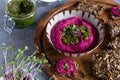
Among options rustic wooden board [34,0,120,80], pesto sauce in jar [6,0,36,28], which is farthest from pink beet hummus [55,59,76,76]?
pesto sauce in jar [6,0,36,28]

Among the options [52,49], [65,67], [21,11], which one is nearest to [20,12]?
[21,11]

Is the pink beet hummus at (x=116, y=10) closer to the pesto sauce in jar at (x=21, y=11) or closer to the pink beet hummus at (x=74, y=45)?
the pink beet hummus at (x=74, y=45)

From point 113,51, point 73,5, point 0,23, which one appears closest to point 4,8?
point 0,23

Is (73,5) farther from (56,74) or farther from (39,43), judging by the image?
(56,74)

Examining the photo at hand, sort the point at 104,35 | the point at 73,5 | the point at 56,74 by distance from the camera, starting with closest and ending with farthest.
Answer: the point at 56,74
the point at 104,35
the point at 73,5

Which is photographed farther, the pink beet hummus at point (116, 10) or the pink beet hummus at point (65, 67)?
the pink beet hummus at point (116, 10)

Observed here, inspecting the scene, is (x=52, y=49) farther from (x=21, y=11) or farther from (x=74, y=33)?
(x=21, y=11)

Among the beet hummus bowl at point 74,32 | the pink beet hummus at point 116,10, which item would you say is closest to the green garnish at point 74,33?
the beet hummus bowl at point 74,32

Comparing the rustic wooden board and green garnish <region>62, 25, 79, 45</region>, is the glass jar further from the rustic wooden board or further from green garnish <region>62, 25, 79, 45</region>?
green garnish <region>62, 25, 79, 45</region>
